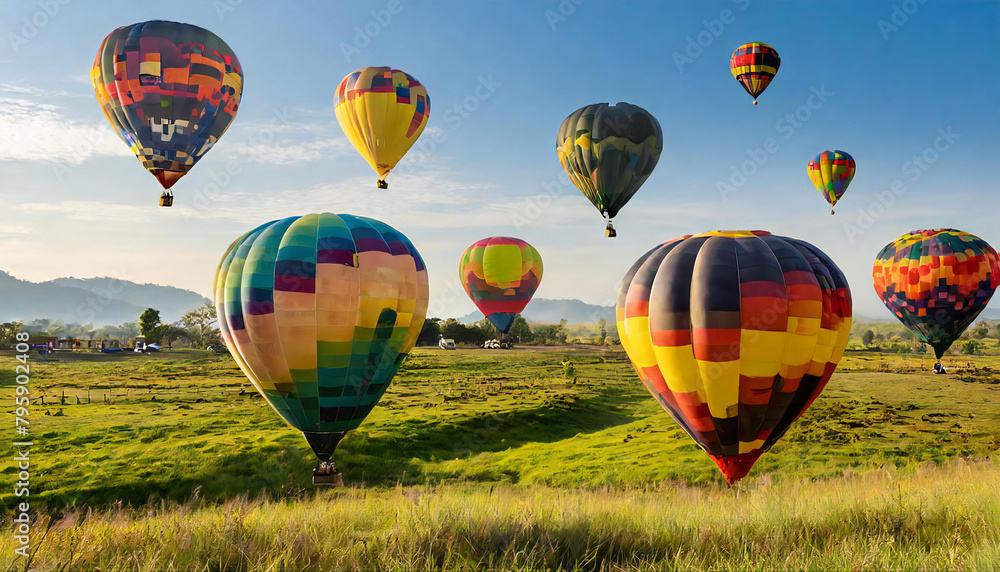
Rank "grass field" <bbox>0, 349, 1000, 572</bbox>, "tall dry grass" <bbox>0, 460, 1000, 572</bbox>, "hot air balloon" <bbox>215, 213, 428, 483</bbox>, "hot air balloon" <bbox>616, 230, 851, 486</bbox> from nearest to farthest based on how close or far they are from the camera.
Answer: "tall dry grass" <bbox>0, 460, 1000, 572</bbox>, "grass field" <bbox>0, 349, 1000, 572</bbox>, "hot air balloon" <bbox>616, 230, 851, 486</bbox>, "hot air balloon" <bbox>215, 213, 428, 483</bbox>

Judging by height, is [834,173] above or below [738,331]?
above

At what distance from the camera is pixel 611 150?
81.4 ft

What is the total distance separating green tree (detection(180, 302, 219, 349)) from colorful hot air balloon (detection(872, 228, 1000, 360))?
289ft

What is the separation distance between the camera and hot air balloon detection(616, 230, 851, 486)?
11.7 m

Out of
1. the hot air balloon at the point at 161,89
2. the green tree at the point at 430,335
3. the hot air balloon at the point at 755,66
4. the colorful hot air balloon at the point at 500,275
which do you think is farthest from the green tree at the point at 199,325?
the hot air balloon at the point at 755,66

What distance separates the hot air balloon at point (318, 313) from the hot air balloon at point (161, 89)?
1129 centimetres

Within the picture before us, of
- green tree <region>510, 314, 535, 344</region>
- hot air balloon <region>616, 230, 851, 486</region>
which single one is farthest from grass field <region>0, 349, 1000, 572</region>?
green tree <region>510, 314, 535, 344</region>

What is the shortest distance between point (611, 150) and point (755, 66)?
16.8m

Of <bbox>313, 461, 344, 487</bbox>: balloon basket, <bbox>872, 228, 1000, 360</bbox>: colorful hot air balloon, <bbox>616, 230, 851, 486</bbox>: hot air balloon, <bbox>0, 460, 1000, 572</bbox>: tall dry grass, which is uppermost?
<bbox>872, 228, 1000, 360</bbox>: colorful hot air balloon

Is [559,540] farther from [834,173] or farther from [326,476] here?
[834,173]

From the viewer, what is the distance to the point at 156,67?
23047 millimetres

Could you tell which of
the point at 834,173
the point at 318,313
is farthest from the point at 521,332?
the point at 318,313

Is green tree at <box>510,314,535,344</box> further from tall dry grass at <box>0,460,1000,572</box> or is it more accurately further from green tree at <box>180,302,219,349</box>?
tall dry grass at <box>0,460,1000,572</box>

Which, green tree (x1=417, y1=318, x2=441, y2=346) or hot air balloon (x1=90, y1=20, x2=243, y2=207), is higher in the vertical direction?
hot air balloon (x1=90, y1=20, x2=243, y2=207)
